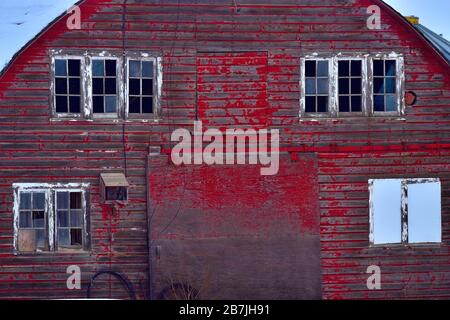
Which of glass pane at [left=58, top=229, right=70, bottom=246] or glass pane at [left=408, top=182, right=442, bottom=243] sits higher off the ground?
glass pane at [left=408, top=182, right=442, bottom=243]

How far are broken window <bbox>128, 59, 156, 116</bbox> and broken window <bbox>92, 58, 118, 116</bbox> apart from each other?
298 mm

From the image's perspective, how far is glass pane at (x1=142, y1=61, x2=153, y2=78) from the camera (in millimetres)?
20641

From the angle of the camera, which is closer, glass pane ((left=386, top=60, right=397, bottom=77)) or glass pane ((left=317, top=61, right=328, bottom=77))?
glass pane ((left=317, top=61, right=328, bottom=77))

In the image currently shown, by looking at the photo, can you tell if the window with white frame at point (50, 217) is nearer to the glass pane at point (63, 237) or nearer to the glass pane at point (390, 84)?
the glass pane at point (63, 237)

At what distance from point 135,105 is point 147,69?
758 mm

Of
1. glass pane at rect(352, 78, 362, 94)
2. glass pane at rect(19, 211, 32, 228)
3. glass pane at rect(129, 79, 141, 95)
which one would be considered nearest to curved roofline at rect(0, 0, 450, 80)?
glass pane at rect(352, 78, 362, 94)

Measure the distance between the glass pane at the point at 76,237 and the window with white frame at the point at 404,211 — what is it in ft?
19.3

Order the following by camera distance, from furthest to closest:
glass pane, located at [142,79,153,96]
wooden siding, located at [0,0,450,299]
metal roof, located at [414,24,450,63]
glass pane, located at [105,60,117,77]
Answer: metal roof, located at [414,24,450,63] < glass pane, located at [142,79,153,96] < glass pane, located at [105,60,117,77] < wooden siding, located at [0,0,450,299]

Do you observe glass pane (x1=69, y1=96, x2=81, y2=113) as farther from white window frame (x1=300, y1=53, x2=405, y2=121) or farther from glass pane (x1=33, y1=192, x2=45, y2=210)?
white window frame (x1=300, y1=53, x2=405, y2=121)

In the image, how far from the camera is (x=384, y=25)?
21000mm
